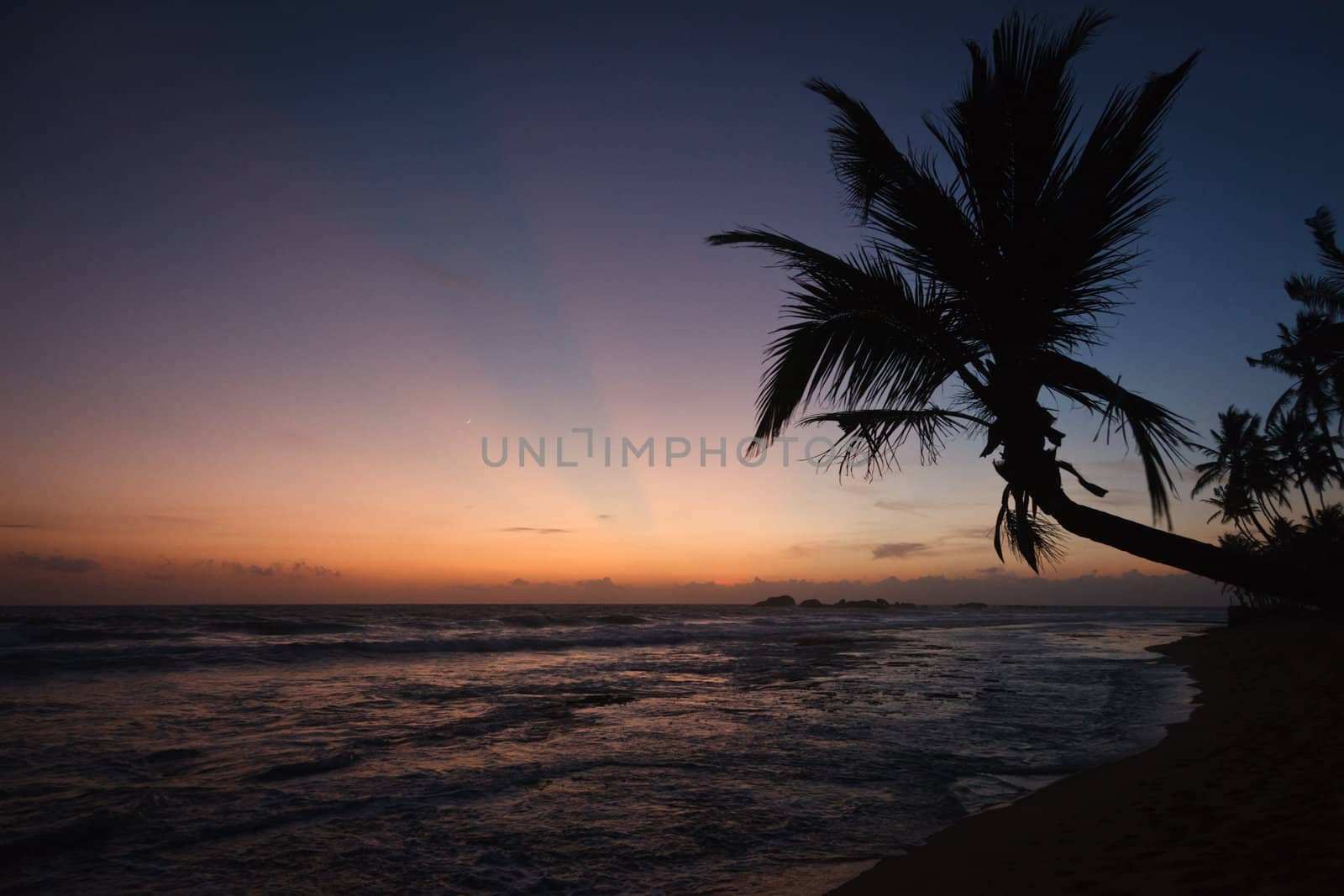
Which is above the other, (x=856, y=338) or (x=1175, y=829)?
(x=856, y=338)

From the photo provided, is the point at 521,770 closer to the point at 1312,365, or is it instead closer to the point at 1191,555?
the point at 1191,555

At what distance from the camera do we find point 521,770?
6547 mm

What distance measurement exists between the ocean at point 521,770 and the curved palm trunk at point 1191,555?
2.73 meters

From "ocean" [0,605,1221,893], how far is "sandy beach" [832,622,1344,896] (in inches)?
16.8

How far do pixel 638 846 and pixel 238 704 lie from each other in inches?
362

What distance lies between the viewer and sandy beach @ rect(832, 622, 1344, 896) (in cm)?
302

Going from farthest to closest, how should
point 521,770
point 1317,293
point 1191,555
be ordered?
point 1317,293 → point 521,770 → point 1191,555

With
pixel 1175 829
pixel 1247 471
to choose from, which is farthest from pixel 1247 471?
pixel 1175 829

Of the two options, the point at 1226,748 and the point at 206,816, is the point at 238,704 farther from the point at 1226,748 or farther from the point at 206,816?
the point at 1226,748

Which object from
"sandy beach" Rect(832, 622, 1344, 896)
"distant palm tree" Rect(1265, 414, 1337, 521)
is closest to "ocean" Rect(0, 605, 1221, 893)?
"sandy beach" Rect(832, 622, 1344, 896)

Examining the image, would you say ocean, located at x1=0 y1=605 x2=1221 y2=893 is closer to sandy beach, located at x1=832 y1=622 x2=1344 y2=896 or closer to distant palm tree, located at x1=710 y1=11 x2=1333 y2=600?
sandy beach, located at x1=832 y1=622 x2=1344 y2=896

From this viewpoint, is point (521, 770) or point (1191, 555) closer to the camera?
point (1191, 555)

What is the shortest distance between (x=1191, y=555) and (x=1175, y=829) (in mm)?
2675

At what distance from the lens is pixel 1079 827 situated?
13.5 feet
